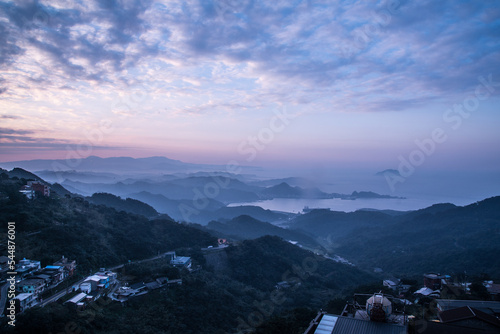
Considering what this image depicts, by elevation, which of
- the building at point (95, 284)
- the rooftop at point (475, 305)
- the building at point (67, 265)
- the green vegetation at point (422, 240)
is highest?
the rooftop at point (475, 305)

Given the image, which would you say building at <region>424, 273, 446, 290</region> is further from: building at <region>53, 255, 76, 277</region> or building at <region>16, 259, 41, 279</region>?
building at <region>16, 259, 41, 279</region>

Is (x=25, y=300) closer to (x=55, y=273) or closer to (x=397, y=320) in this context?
(x=55, y=273)

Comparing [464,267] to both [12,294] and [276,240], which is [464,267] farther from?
[12,294]

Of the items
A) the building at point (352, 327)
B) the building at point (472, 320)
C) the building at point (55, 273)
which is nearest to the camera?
the building at point (352, 327)

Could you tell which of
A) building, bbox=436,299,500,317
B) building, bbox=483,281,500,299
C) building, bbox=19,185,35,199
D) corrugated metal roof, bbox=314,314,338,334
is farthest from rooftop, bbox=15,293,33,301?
building, bbox=483,281,500,299

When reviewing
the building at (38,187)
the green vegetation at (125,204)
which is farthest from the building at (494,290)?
the green vegetation at (125,204)

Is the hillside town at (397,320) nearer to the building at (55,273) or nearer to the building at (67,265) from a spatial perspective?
the building at (55,273)

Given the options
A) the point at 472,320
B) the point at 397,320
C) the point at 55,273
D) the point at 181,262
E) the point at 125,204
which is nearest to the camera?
the point at 397,320

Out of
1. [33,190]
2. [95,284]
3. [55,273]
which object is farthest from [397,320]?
[33,190]

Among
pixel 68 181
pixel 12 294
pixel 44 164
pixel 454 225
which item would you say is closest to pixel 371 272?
pixel 454 225

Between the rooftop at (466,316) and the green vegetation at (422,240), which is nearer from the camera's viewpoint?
the rooftop at (466,316)

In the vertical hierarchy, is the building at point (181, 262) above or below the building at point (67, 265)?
below
